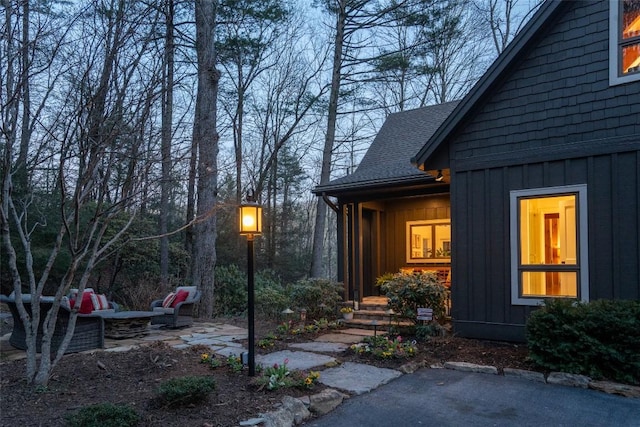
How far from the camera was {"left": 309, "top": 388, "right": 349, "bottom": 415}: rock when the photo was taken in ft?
13.3

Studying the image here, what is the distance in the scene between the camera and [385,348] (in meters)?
5.95

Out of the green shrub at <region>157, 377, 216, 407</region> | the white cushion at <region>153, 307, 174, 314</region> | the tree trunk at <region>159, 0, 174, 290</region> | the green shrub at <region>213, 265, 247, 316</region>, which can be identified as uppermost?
the tree trunk at <region>159, 0, 174, 290</region>

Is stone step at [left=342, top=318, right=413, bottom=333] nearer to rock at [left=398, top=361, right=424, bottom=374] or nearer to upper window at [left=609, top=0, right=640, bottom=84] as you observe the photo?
rock at [left=398, top=361, right=424, bottom=374]

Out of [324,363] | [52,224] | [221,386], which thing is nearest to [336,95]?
[52,224]

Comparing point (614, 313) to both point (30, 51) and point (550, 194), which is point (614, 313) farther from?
Answer: point (30, 51)

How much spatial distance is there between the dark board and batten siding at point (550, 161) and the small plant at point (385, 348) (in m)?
1.29

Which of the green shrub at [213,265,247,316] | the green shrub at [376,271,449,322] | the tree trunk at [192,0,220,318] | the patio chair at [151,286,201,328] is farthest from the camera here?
the green shrub at [213,265,247,316]

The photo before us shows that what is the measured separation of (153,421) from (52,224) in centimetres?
856

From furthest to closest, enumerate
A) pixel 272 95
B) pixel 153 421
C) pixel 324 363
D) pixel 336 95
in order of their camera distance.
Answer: pixel 272 95
pixel 336 95
pixel 324 363
pixel 153 421

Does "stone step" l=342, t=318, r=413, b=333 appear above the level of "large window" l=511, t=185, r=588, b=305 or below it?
below

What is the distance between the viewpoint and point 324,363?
5.52m

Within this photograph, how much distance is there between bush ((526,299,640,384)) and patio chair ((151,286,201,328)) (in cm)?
566

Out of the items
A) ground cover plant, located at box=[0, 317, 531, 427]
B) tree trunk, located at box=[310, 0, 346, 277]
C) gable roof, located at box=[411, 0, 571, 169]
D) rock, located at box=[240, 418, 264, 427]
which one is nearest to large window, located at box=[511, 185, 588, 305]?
ground cover plant, located at box=[0, 317, 531, 427]

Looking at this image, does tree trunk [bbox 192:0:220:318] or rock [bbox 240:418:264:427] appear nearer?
rock [bbox 240:418:264:427]
